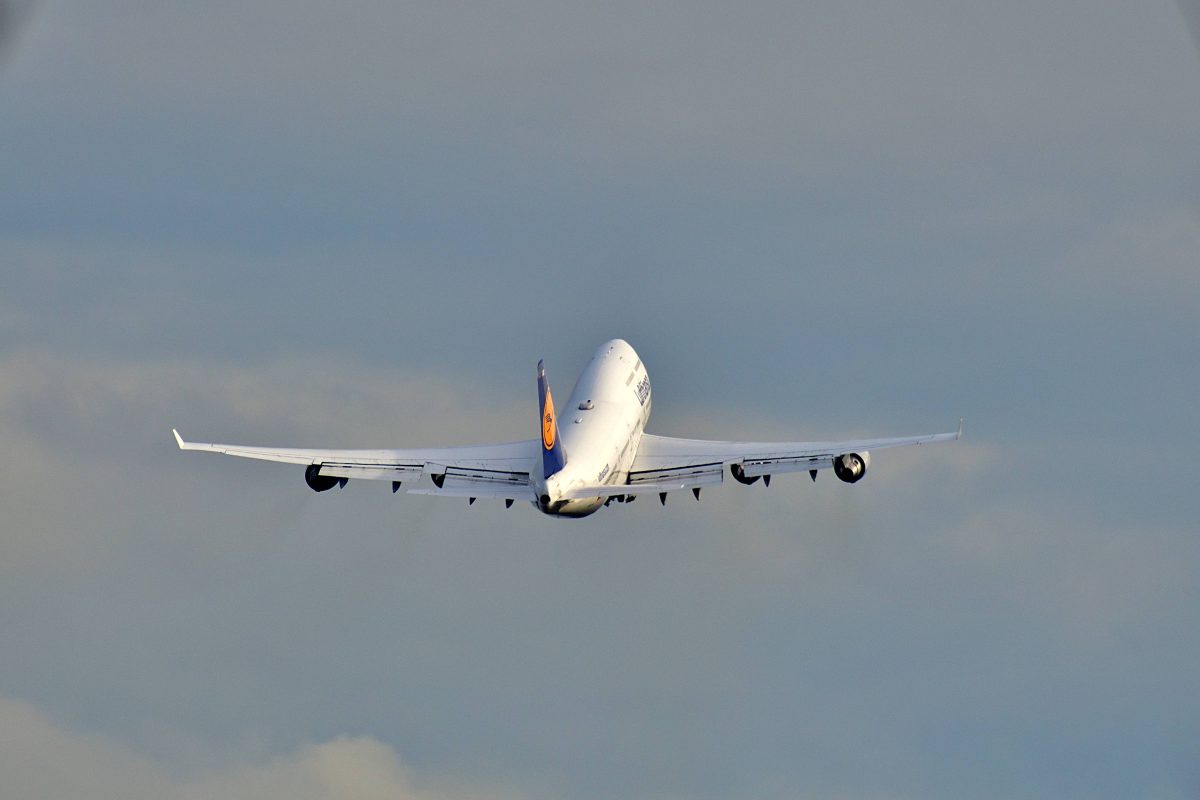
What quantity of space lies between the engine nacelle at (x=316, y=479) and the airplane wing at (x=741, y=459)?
13667 millimetres

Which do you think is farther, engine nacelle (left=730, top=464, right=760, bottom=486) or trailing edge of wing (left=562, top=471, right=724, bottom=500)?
engine nacelle (left=730, top=464, right=760, bottom=486)

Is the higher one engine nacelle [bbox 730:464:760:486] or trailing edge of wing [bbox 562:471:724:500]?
engine nacelle [bbox 730:464:760:486]

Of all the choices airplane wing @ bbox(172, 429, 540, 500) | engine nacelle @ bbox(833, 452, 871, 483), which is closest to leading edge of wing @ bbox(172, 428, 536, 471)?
airplane wing @ bbox(172, 429, 540, 500)

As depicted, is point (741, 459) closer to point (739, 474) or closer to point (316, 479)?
point (739, 474)

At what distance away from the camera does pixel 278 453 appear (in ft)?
438

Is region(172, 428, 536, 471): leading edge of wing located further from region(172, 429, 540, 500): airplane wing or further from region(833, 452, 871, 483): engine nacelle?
region(833, 452, 871, 483): engine nacelle

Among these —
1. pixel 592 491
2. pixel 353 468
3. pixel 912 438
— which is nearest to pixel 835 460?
pixel 912 438

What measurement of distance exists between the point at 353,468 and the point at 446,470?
4.27m

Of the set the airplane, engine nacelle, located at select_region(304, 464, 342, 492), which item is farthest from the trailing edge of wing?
engine nacelle, located at select_region(304, 464, 342, 492)

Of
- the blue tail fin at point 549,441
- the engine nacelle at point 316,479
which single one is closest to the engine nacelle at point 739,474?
the blue tail fin at point 549,441

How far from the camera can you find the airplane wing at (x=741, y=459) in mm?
131375

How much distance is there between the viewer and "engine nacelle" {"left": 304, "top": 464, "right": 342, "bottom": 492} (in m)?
133

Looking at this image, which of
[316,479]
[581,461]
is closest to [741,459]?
[581,461]

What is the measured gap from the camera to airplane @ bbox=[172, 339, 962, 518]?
415 ft
